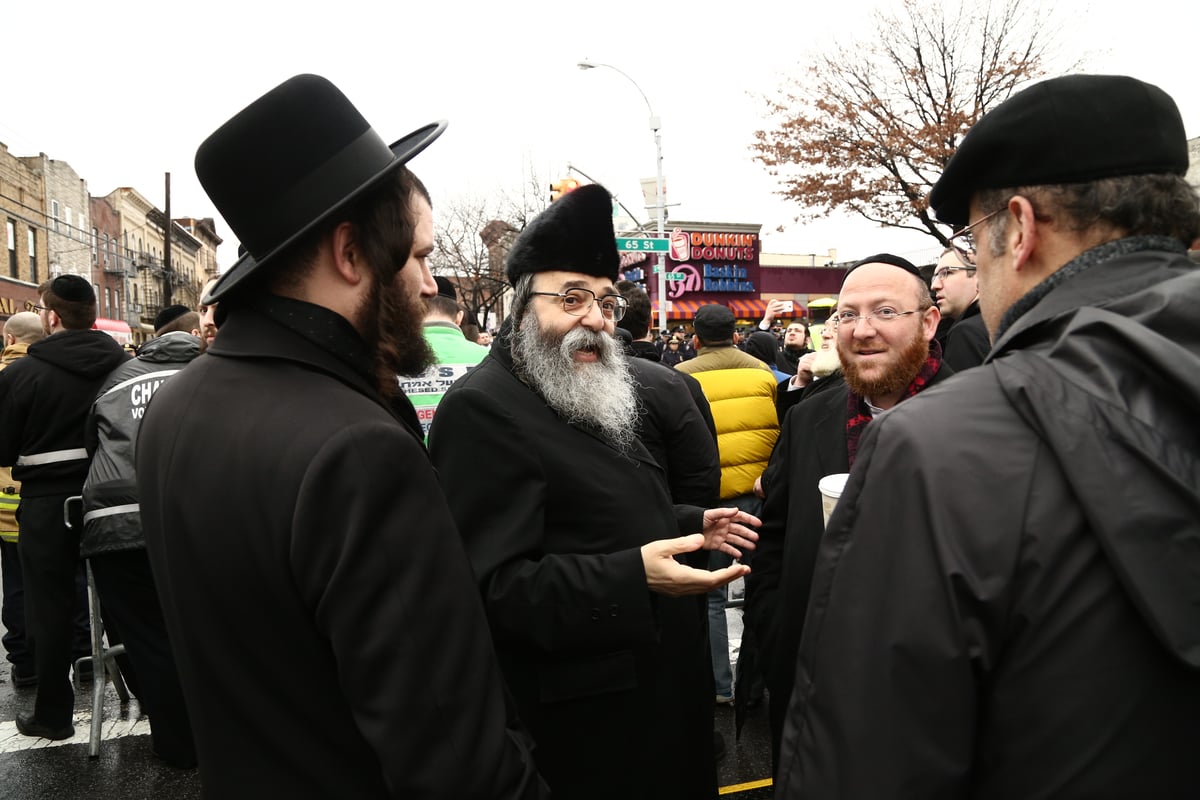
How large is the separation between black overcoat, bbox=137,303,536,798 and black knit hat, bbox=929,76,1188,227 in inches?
45.0

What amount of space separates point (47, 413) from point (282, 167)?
4.06 metres

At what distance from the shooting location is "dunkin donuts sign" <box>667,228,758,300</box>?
38.3 meters

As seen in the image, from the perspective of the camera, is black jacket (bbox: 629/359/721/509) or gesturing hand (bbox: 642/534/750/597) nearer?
gesturing hand (bbox: 642/534/750/597)

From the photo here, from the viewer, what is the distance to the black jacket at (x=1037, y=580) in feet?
3.32

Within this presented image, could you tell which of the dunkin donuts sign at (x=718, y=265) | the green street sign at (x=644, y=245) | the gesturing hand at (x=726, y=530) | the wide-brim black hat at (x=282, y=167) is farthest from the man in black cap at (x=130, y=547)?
the dunkin donuts sign at (x=718, y=265)

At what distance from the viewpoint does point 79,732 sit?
4.57 m

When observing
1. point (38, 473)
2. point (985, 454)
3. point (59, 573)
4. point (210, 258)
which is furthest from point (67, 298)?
point (210, 258)

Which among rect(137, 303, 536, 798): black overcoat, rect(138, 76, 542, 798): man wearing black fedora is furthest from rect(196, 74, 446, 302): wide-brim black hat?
rect(137, 303, 536, 798): black overcoat

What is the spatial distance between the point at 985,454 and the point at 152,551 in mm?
1495

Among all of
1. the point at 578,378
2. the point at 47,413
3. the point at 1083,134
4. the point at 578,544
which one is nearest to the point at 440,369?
the point at 47,413

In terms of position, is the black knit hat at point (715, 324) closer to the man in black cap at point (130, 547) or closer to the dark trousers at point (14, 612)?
the man in black cap at point (130, 547)

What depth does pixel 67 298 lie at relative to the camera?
15.1 feet

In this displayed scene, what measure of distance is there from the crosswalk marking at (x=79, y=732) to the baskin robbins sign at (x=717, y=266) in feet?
113

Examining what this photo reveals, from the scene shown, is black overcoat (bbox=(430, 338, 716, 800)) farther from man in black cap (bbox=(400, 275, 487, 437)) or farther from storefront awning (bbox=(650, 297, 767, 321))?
storefront awning (bbox=(650, 297, 767, 321))
